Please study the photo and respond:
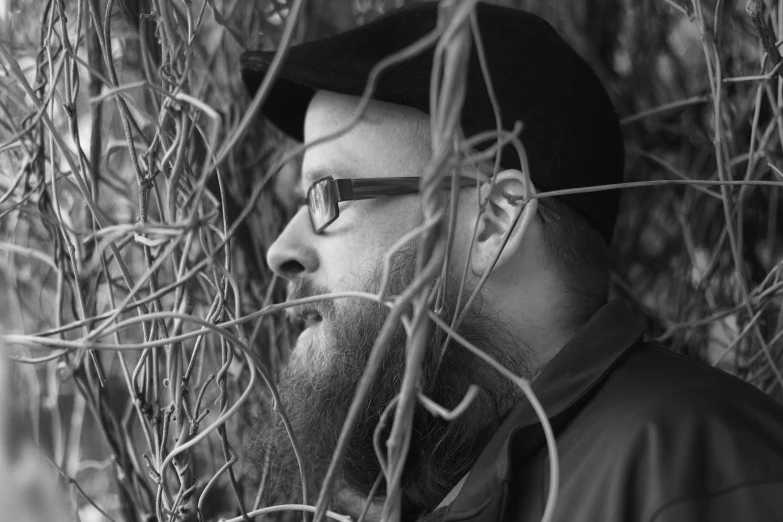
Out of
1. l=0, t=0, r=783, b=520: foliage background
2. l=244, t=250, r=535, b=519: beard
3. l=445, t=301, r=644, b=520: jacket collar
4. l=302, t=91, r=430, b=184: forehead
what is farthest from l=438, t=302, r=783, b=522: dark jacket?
l=302, t=91, r=430, b=184: forehead

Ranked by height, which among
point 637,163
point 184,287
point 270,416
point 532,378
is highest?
point 184,287

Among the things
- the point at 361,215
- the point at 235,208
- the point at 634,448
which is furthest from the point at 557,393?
the point at 235,208

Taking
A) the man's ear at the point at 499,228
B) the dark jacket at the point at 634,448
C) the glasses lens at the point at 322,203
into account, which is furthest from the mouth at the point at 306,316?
the dark jacket at the point at 634,448

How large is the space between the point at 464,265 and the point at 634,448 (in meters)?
0.34

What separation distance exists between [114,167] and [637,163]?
3.60ft

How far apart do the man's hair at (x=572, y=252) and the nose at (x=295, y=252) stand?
0.90 feet

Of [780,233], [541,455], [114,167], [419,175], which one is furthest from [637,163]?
[114,167]

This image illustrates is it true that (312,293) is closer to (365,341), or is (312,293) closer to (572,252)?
(365,341)

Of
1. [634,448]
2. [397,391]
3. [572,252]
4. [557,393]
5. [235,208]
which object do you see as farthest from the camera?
[235,208]

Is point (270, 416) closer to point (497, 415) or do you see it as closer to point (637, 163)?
point (497, 415)

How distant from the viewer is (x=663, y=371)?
35.9 inches

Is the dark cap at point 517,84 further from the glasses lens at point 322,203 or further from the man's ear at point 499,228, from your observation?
the glasses lens at point 322,203

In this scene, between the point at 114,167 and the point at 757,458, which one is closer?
the point at 757,458

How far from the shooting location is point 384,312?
1044 mm
